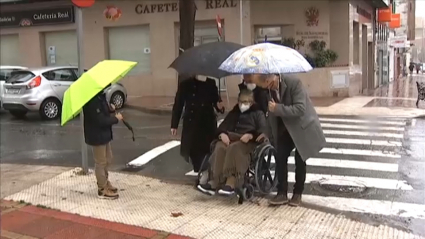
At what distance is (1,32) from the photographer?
25.0 m

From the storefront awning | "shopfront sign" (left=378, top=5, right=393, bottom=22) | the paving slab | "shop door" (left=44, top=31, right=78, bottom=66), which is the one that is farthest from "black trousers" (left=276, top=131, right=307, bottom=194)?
"shopfront sign" (left=378, top=5, right=393, bottom=22)

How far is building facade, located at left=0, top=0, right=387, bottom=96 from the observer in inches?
774

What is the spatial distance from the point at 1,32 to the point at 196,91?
71.8 ft

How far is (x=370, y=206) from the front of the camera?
19.1ft

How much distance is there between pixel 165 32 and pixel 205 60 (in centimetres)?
1555

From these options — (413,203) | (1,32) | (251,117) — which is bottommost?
(413,203)

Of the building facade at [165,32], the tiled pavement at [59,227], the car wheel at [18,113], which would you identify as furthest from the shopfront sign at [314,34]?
the tiled pavement at [59,227]

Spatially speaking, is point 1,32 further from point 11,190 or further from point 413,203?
point 413,203

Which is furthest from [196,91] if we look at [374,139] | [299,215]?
[374,139]

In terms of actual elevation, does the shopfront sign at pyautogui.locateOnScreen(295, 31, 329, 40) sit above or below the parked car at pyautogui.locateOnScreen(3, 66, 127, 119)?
above

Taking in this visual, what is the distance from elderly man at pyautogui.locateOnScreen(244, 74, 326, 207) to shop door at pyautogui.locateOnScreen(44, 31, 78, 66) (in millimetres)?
19338

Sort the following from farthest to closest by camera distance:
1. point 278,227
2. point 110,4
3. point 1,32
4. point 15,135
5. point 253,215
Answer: point 1,32, point 110,4, point 15,135, point 253,215, point 278,227

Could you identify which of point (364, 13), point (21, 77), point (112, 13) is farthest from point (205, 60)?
point (364, 13)

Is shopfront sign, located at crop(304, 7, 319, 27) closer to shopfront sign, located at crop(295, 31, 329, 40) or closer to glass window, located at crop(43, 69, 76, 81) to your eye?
shopfront sign, located at crop(295, 31, 329, 40)
